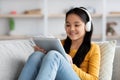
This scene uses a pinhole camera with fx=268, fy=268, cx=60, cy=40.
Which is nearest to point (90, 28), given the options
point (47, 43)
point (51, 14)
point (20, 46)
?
point (47, 43)

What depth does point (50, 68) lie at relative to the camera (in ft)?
5.58

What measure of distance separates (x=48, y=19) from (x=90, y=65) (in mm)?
2506

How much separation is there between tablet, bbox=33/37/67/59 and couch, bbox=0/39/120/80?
0.55 ft

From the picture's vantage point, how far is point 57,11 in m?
4.34

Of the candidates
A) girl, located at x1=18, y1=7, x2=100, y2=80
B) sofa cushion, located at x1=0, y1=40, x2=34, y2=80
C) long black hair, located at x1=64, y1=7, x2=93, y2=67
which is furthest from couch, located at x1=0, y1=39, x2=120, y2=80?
long black hair, located at x1=64, y1=7, x2=93, y2=67

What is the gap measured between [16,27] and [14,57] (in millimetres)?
2479

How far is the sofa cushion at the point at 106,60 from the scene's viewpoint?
78.3 inches

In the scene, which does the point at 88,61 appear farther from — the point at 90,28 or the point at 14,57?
the point at 14,57

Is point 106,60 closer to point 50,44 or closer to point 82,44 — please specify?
point 82,44

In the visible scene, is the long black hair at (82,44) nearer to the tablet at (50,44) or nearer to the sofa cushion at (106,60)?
the sofa cushion at (106,60)

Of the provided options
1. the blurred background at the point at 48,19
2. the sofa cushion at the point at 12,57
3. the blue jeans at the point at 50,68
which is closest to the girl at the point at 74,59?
the blue jeans at the point at 50,68

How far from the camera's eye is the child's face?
A: 6.79 ft

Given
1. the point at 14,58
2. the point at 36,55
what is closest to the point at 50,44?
the point at 36,55

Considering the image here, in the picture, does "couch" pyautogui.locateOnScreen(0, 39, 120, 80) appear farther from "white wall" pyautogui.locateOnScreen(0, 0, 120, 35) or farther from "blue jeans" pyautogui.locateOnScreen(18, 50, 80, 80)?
"white wall" pyautogui.locateOnScreen(0, 0, 120, 35)
